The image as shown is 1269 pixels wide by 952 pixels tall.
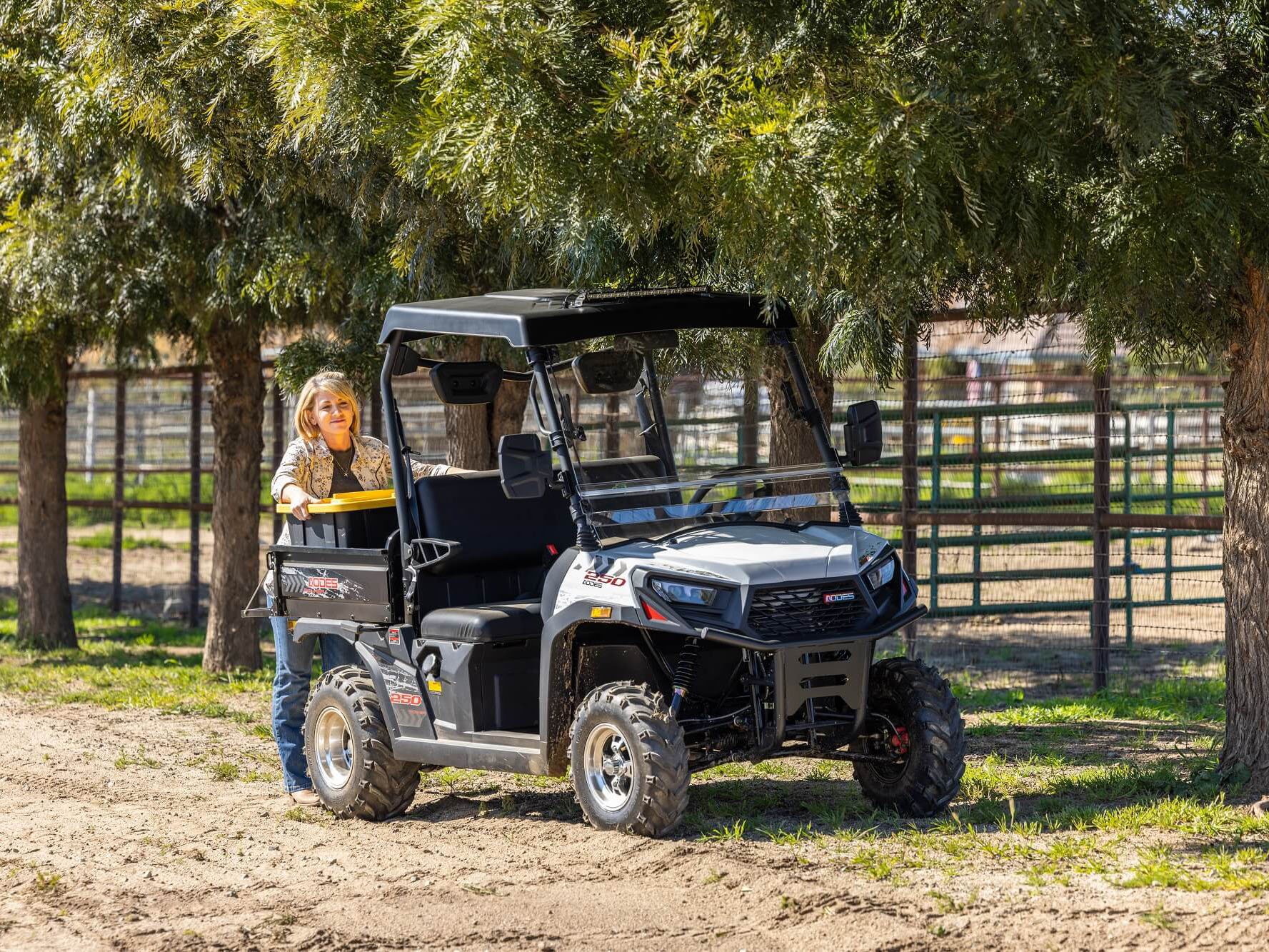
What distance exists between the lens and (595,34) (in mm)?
6621

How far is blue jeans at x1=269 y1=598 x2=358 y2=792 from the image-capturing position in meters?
7.50

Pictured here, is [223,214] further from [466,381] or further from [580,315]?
[580,315]

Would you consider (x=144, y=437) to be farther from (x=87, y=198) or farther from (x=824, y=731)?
(x=824, y=731)

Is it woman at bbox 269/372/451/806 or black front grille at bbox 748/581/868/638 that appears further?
woman at bbox 269/372/451/806

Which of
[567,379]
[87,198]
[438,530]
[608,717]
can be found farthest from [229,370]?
[608,717]

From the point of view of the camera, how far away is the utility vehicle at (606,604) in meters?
6.02

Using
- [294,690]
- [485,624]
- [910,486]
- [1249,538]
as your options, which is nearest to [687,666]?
[485,624]

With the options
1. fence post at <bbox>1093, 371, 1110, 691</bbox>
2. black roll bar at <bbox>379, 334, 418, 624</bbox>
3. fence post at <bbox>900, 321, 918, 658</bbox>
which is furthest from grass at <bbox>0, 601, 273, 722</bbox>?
fence post at <bbox>1093, 371, 1110, 691</bbox>

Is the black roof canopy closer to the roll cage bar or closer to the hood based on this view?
the roll cage bar

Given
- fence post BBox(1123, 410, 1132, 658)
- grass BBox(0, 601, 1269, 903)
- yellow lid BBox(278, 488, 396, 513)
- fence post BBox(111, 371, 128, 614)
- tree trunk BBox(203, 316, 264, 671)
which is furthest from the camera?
fence post BBox(111, 371, 128, 614)

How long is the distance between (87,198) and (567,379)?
472cm

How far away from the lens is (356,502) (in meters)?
7.10

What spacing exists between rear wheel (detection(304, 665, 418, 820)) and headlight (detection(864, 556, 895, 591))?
7.18 ft

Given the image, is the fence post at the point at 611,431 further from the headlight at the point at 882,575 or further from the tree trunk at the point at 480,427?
the headlight at the point at 882,575
